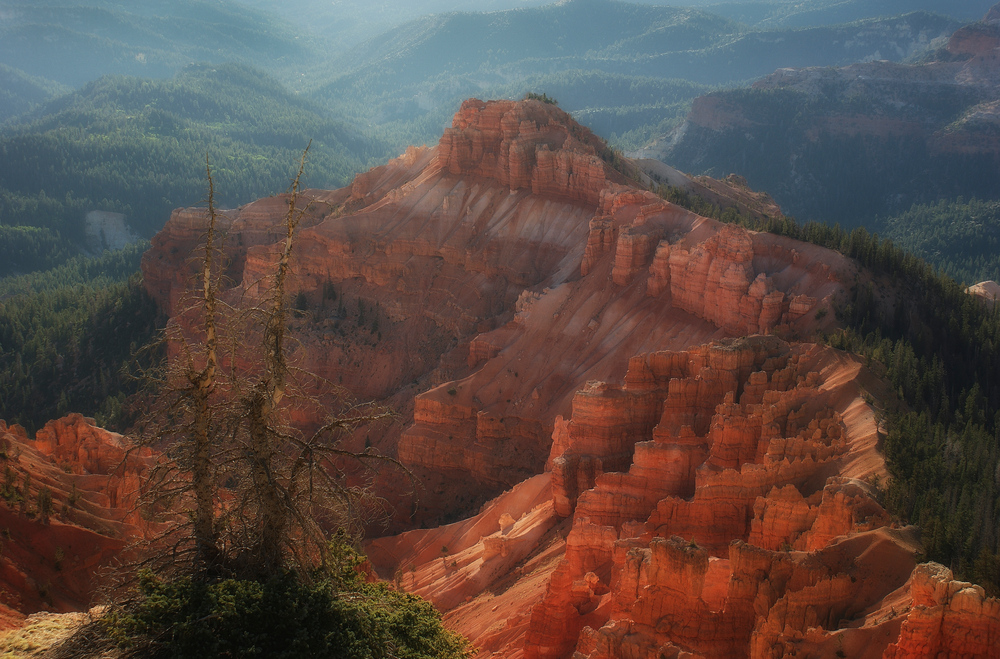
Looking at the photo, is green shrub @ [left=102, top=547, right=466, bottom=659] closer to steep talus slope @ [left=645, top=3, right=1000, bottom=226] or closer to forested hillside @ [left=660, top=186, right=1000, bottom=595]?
forested hillside @ [left=660, top=186, right=1000, bottom=595]

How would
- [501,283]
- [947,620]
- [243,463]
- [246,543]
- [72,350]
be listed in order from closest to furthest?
[947,620], [246,543], [243,463], [501,283], [72,350]

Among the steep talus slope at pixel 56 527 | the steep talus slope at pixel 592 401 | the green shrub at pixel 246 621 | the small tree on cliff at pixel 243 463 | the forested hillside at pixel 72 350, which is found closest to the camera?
the green shrub at pixel 246 621

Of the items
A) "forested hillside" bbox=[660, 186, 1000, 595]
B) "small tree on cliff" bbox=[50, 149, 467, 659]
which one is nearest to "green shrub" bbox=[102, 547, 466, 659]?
"small tree on cliff" bbox=[50, 149, 467, 659]

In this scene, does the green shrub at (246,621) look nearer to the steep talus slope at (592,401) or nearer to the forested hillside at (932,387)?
the steep talus slope at (592,401)

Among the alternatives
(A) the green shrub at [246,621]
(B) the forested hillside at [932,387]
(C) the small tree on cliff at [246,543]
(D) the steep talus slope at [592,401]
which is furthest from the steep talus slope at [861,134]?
(A) the green shrub at [246,621]

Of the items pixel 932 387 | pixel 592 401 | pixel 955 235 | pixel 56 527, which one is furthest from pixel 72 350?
pixel 955 235

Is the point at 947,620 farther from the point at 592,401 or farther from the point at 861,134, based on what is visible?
the point at 861,134
